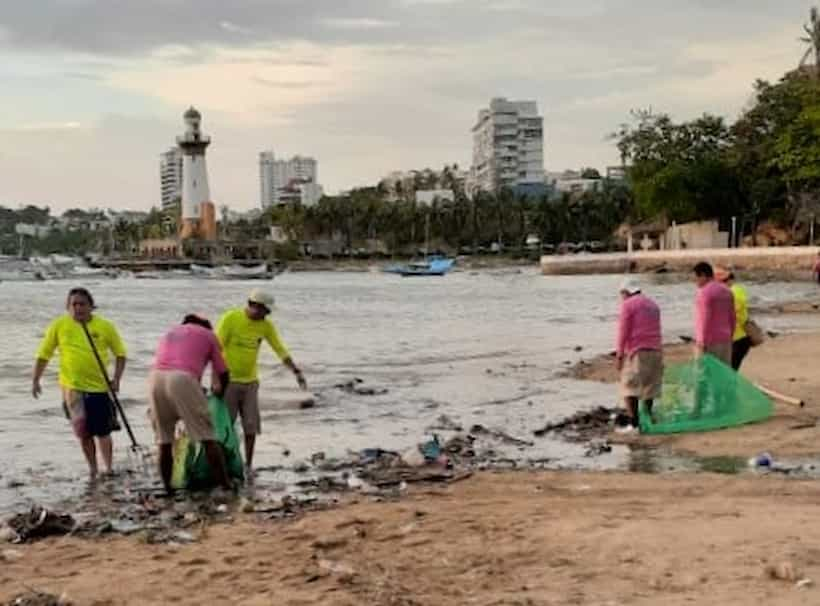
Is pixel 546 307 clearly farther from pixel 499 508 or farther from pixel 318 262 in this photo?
pixel 318 262

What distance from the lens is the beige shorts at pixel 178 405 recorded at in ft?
30.3

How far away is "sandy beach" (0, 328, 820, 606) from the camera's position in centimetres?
604

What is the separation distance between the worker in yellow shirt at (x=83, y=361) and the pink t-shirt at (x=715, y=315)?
5.70m

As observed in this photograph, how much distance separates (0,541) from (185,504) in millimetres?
1569

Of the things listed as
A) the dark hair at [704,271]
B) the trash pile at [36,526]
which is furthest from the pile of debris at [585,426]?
the trash pile at [36,526]

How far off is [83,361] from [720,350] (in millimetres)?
6269

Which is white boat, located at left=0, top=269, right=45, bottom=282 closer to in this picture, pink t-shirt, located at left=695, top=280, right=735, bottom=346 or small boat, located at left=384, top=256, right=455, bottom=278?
small boat, located at left=384, top=256, right=455, bottom=278

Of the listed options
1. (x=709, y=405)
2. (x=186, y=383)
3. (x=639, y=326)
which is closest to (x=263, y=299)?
(x=186, y=383)

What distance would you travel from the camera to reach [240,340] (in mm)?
10367

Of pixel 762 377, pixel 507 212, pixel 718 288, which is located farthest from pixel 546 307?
pixel 507 212

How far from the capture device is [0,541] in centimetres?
802

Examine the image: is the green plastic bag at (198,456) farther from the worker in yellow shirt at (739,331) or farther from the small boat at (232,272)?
the small boat at (232,272)

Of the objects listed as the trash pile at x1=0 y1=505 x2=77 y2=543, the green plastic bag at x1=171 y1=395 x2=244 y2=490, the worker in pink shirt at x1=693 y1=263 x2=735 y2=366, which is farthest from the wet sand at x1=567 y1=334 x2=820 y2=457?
the trash pile at x1=0 y1=505 x2=77 y2=543

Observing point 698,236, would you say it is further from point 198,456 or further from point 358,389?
point 198,456
